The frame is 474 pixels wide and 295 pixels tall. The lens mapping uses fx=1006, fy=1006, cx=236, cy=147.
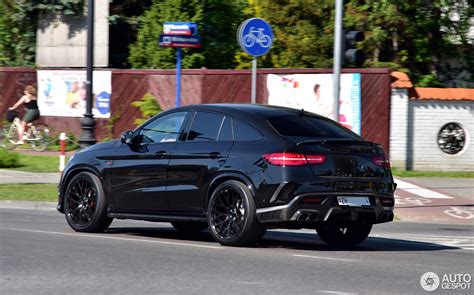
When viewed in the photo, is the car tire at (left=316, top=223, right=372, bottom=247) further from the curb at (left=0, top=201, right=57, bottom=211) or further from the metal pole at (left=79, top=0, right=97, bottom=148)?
the metal pole at (left=79, top=0, right=97, bottom=148)

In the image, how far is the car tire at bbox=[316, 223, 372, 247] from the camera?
11.7 m

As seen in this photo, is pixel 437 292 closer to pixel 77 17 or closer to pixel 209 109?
pixel 209 109

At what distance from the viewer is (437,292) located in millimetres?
8016

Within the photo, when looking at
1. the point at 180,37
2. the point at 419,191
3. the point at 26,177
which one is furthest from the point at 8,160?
the point at 419,191

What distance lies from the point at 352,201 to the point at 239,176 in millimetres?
1234

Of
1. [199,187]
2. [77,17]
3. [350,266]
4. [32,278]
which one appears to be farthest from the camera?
[77,17]

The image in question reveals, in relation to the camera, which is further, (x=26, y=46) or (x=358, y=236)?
(x=26, y=46)

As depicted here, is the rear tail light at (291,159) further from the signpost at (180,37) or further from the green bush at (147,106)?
the green bush at (147,106)

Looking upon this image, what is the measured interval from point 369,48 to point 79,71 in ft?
28.4

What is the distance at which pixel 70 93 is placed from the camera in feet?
98.5

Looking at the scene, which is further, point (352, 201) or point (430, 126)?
point (430, 126)

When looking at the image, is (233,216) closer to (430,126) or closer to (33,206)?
(33,206)

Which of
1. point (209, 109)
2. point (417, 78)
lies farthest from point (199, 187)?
point (417, 78)

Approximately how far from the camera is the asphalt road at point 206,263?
8.12 m
